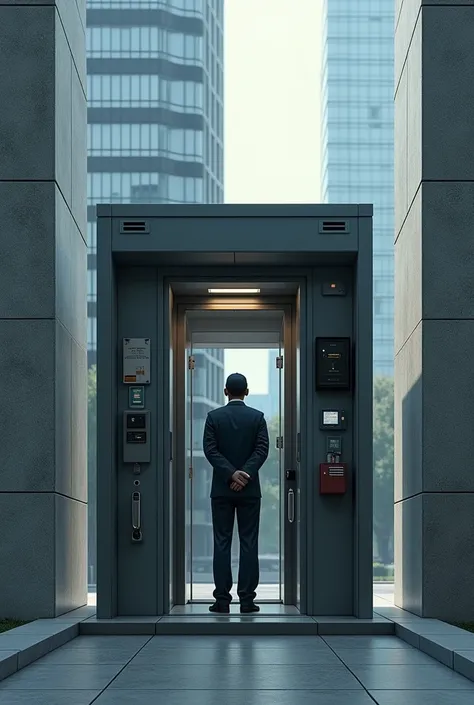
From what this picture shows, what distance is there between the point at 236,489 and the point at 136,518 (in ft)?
3.14

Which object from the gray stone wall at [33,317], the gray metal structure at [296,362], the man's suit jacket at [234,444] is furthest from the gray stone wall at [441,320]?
the gray stone wall at [33,317]

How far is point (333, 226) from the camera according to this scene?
11.7m

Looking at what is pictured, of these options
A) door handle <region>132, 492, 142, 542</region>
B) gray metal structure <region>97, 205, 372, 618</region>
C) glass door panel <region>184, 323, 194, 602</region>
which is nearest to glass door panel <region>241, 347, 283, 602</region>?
gray metal structure <region>97, 205, 372, 618</region>

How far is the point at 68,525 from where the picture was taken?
487 inches

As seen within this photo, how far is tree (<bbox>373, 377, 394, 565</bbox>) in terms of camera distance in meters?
72.8

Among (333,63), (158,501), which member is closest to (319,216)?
(158,501)

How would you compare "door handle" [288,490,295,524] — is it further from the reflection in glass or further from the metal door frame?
the reflection in glass

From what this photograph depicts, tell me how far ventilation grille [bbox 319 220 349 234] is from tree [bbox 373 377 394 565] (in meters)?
60.9

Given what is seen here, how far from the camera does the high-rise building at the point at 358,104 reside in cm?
14000

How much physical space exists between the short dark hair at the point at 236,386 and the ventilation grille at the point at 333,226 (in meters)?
1.66

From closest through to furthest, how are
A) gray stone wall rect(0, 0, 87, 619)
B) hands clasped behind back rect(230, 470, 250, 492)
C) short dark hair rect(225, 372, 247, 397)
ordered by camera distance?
gray stone wall rect(0, 0, 87, 619) → hands clasped behind back rect(230, 470, 250, 492) → short dark hair rect(225, 372, 247, 397)

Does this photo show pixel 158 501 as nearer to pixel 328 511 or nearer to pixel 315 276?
pixel 328 511

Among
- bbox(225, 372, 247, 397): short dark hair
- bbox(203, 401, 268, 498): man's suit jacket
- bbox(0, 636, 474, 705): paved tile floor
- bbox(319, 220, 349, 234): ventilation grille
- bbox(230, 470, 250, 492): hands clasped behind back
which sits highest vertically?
bbox(319, 220, 349, 234): ventilation grille

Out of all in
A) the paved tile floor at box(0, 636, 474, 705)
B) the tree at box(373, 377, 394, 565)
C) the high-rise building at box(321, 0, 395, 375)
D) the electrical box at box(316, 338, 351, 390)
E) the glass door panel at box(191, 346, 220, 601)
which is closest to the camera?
the paved tile floor at box(0, 636, 474, 705)
